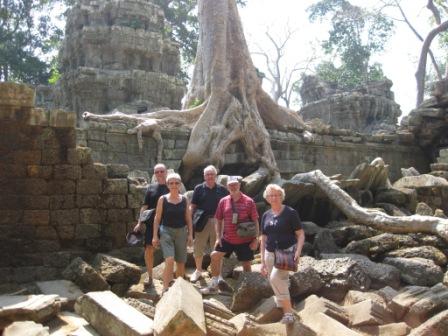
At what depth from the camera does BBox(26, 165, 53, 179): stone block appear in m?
5.69

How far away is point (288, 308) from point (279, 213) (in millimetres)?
758

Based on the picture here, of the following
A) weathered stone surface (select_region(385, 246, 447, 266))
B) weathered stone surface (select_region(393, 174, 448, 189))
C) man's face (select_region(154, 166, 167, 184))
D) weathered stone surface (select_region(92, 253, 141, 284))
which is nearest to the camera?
weathered stone surface (select_region(92, 253, 141, 284))

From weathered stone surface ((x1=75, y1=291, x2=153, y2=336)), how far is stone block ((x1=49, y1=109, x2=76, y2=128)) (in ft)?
8.37

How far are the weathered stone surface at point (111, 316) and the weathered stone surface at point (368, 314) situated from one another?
1.71 metres

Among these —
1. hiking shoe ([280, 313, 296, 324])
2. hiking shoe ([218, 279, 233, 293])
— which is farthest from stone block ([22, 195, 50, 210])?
hiking shoe ([280, 313, 296, 324])

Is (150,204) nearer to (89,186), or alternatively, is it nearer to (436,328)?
(89,186)

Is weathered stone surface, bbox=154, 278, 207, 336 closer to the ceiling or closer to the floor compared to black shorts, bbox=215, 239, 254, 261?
closer to the floor

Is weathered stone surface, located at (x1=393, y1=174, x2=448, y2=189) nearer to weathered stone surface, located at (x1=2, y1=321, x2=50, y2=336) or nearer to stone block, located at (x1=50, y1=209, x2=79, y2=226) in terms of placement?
stone block, located at (x1=50, y1=209, x2=79, y2=226)

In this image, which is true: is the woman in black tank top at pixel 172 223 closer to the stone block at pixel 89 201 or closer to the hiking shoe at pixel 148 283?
the hiking shoe at pixel 148 283

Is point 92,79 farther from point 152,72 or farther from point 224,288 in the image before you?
point 224,288

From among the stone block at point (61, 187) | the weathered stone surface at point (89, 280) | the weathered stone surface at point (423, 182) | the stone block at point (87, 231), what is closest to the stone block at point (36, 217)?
the stone block at point (61, 187)

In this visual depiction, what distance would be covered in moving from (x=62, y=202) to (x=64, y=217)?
0.58ft

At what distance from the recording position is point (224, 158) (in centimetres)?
907

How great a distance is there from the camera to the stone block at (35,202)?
5.63 metres
